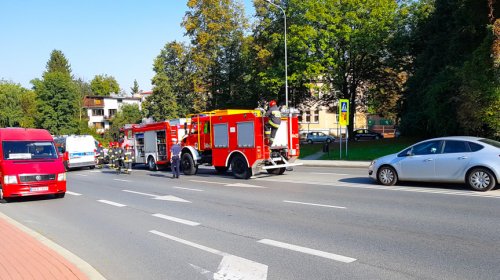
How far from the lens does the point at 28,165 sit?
41.1 ft

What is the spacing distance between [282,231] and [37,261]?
3929 mm

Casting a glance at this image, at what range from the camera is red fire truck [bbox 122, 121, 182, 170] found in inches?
843

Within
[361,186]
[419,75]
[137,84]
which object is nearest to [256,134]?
[361,186]

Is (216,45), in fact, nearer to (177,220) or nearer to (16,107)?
(177,220)

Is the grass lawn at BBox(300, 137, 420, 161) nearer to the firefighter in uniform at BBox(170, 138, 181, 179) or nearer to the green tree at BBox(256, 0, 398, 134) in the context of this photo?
the green tree at BBox(256, 0, 398, 134)

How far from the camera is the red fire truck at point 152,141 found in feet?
70.3

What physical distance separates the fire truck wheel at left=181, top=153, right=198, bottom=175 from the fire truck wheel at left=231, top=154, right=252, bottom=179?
9.30 feet

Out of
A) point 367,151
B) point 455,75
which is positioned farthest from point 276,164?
point 367,151

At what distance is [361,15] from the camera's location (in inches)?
1411

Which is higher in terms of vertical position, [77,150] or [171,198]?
[77,150]

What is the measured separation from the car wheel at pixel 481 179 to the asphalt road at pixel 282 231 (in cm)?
37

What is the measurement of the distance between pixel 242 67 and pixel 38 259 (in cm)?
3832

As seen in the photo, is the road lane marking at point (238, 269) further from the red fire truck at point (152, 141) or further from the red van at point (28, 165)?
the red fire truck at point (152, 141)

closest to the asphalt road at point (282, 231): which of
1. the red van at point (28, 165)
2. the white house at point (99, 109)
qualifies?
the red van at point (28, 165)
